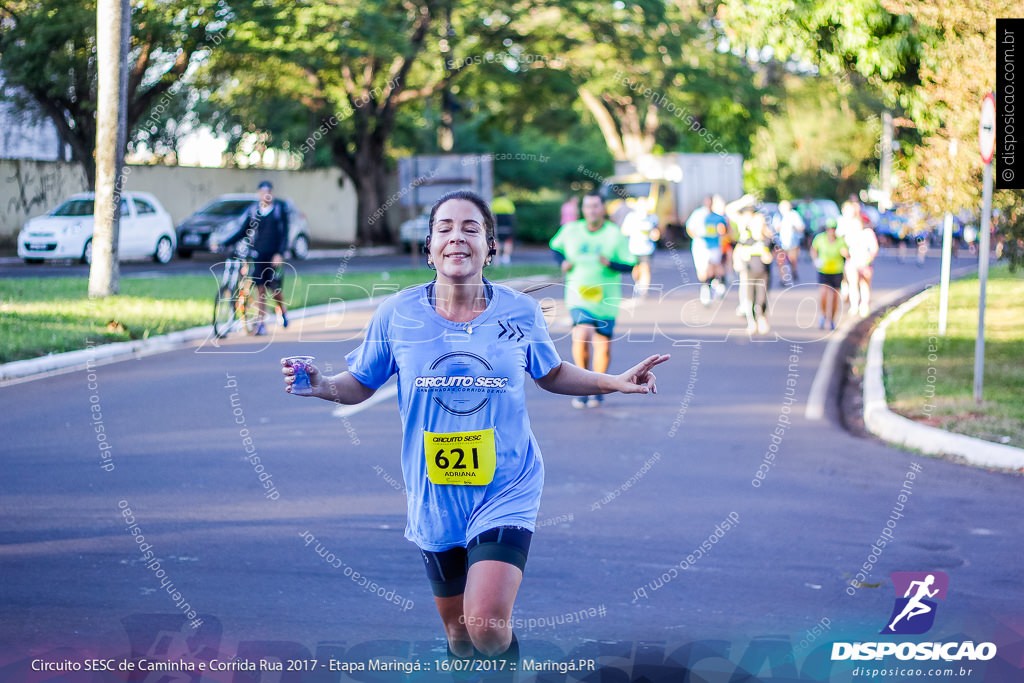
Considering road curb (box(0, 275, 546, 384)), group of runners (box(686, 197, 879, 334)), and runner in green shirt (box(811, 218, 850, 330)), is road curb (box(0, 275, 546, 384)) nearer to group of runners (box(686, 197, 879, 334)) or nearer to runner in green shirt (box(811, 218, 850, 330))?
group of runners (box(686, 197, 879, 334))

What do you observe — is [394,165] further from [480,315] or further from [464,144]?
[480,315]

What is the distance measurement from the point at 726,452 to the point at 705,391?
9.88 feet

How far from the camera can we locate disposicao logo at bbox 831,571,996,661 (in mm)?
4828

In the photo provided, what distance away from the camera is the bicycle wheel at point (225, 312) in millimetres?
15466

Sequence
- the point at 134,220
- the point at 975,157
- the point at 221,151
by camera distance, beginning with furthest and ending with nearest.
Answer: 1. the point at 221,151
2. the point at 134,220
3. the point at 975,157

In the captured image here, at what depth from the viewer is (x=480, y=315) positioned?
12.8 ft

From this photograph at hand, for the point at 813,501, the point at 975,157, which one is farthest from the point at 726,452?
the point at 975,157

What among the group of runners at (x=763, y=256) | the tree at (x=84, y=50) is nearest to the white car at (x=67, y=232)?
the tree at (x=84, y=50)

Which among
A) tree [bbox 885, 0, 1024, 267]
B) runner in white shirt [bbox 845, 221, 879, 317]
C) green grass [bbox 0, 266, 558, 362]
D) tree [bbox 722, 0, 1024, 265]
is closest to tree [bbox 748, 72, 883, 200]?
runner in white shirt [bbox 845, 221, 879, 317]

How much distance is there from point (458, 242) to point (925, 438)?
6.67 m

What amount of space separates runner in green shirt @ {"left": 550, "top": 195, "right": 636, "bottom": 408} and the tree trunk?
331 inches

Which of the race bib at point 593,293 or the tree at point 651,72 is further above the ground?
the tree at point 651,72

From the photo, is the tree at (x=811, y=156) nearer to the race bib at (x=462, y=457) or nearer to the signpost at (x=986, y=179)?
the signpost at (x=986, y=179)

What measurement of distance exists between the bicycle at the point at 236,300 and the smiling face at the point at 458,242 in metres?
11.6
